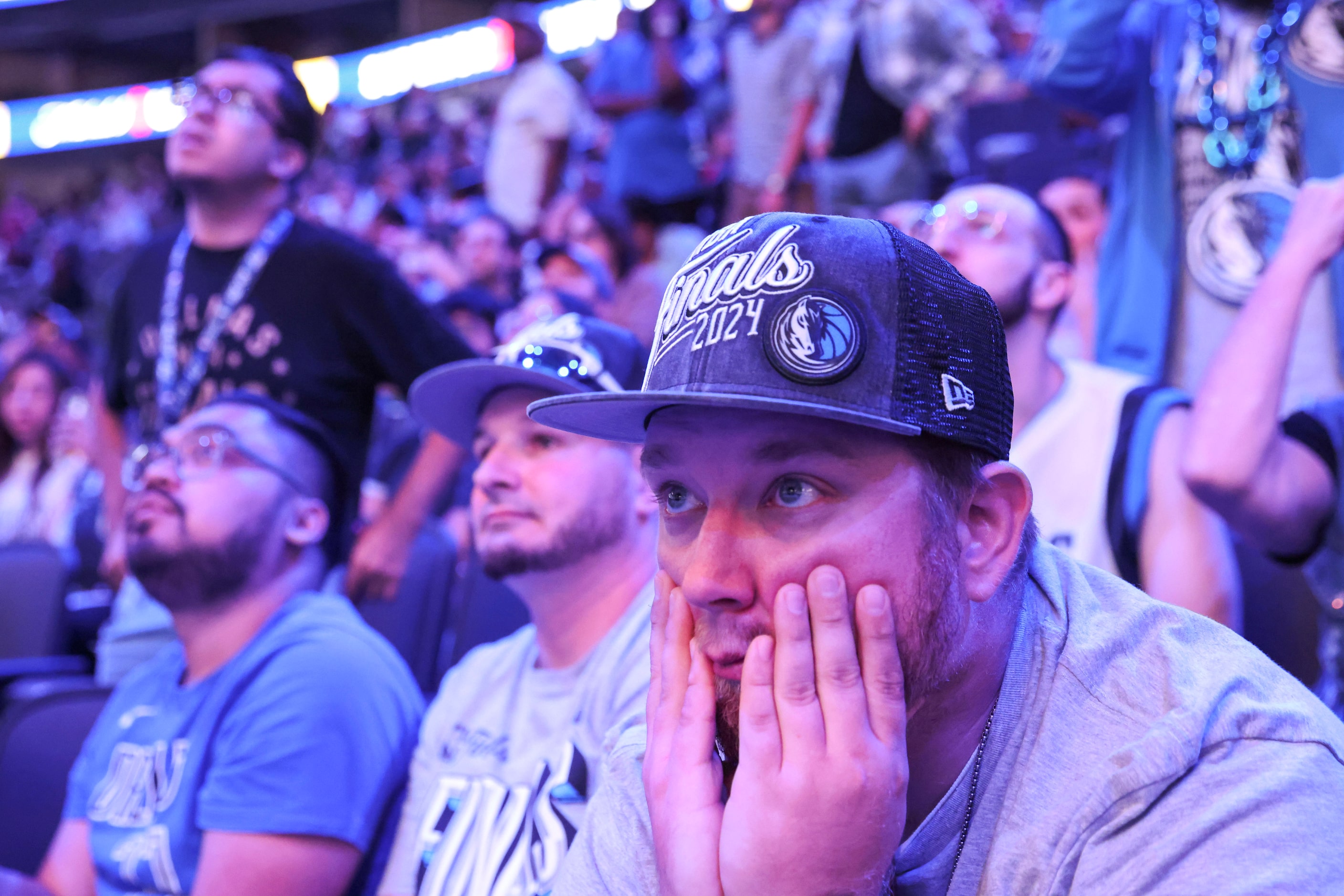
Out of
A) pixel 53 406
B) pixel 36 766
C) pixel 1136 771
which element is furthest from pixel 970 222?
pixel 53 406

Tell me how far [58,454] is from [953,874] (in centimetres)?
611

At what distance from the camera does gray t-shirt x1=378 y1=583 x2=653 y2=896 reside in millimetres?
1997

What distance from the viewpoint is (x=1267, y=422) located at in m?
2.19

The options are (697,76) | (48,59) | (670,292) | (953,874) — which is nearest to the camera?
(953,874)

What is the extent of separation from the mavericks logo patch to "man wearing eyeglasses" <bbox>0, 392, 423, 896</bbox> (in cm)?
146

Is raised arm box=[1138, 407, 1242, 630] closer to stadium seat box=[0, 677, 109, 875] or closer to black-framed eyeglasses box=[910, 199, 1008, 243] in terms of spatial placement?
black-framed eyeglasses box=[910, 199, 1008, 243]

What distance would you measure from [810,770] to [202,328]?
262cm

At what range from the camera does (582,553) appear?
2363mm

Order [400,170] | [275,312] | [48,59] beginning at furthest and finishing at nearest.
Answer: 1. [48,59]
2. [400,170]
3. [275,312]

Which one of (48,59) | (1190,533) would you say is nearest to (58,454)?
(1190,533)

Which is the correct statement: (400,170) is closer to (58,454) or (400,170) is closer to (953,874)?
(58,454)

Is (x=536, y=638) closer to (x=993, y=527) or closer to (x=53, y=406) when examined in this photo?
(x=993, y=527)

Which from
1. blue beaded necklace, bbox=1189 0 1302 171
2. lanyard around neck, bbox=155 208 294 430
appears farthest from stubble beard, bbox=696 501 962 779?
lanyard around neck, bbox=155 208 294 430

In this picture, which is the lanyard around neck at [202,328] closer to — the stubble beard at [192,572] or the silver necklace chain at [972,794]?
the stubble beard at [192,572]
